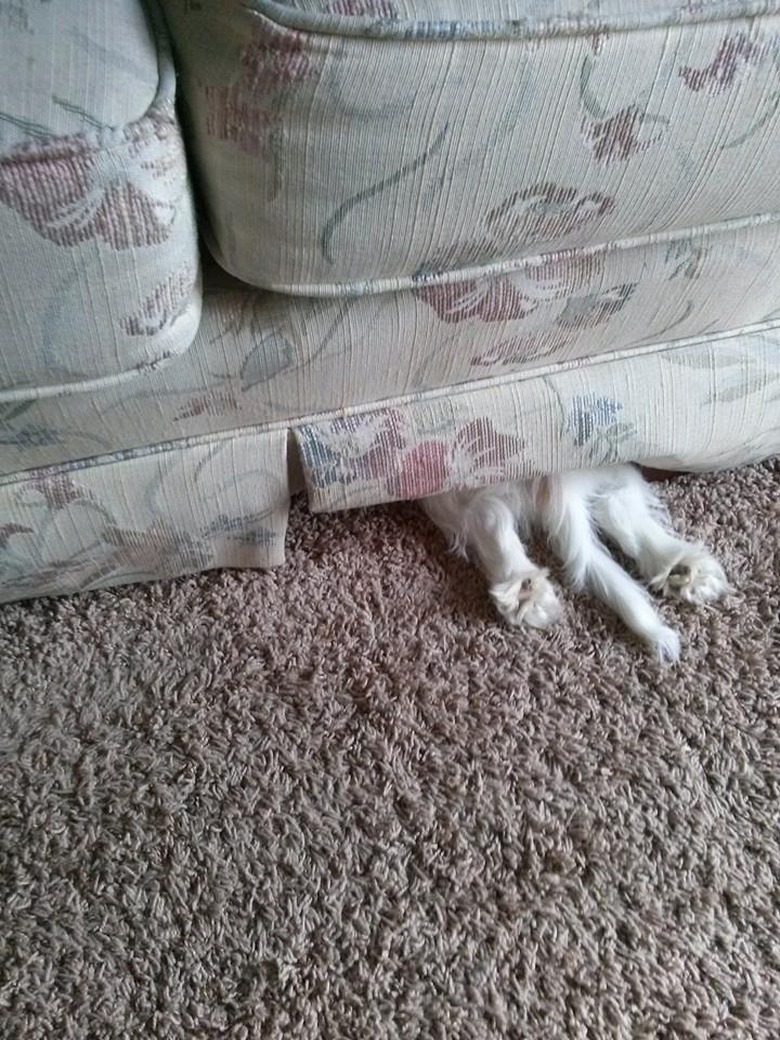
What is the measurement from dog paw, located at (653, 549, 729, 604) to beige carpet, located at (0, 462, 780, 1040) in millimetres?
21

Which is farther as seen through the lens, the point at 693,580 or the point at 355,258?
the point at 693,580

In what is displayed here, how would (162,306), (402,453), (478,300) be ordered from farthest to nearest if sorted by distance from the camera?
1. (402,453)
2. (478,300)
3. (162,306)

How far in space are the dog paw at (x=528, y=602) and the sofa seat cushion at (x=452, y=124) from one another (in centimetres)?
35

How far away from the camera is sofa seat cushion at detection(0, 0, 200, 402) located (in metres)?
0.60

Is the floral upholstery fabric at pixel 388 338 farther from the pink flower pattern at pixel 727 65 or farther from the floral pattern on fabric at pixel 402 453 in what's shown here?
the pink flower pattern at pixel 727 65

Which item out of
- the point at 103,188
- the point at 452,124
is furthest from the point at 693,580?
the point at 103,188

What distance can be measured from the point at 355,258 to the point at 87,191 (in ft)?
0.63

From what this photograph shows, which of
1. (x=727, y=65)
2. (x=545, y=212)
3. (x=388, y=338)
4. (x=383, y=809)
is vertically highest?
(x=727, y=65)

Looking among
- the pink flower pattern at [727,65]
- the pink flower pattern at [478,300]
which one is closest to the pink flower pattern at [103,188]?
the pink flower pattern at [478,300]

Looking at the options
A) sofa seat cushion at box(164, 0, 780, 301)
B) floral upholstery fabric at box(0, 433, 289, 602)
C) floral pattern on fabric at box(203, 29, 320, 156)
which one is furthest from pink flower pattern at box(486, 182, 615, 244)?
floral upholstery fabric at box(0, 433, 289, 602)

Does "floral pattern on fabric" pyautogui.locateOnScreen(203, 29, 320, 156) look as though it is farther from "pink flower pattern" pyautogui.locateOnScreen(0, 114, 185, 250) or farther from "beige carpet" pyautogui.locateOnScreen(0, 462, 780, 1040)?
"beige carpet" pyautogui.locateOnScreen(0, 462, 780, 1040)

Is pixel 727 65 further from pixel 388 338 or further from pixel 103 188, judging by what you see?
pixel 103 188

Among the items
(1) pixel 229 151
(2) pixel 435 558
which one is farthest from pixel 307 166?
(2) pixel 435 558

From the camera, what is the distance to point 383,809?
2.77 feet
